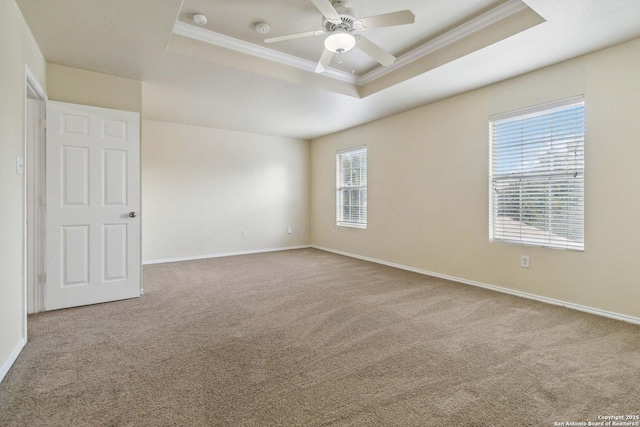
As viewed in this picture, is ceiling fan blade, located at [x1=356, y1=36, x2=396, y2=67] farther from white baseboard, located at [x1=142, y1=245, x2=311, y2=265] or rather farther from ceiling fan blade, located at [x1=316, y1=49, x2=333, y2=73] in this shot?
white baseboard, located at [x1=142, y1=245, x2=311, y2=265]

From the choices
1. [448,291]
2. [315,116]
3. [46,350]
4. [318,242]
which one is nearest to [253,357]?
[46,350]

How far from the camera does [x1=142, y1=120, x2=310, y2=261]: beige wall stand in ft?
17.5

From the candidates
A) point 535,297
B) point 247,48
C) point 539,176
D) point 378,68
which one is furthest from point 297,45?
point 535,297

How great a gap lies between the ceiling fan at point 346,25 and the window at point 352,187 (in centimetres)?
312

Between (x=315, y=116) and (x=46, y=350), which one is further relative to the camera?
(x=315, y=116)

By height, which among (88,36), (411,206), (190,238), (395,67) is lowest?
(190,238)

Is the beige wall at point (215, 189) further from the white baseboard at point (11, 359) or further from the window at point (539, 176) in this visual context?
the window at point (539, 176)

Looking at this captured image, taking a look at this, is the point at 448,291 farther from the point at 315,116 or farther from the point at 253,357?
the point at 315,116

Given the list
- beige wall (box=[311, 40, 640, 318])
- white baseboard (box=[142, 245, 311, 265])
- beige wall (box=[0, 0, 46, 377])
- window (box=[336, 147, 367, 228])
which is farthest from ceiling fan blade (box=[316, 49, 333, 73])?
white baseboard (box=[142, 245, 311, 265])

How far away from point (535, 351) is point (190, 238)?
17.3 ft

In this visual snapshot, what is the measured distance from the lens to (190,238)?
5652mm

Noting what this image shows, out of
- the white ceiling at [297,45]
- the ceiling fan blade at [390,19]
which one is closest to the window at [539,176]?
the white ceiling at [297,45]

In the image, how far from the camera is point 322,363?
205 cm

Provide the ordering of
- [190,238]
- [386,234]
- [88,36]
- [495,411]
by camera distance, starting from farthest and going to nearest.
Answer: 1. [190,238]
2. [386,234]
3. [88,36]
4. [495,411]
